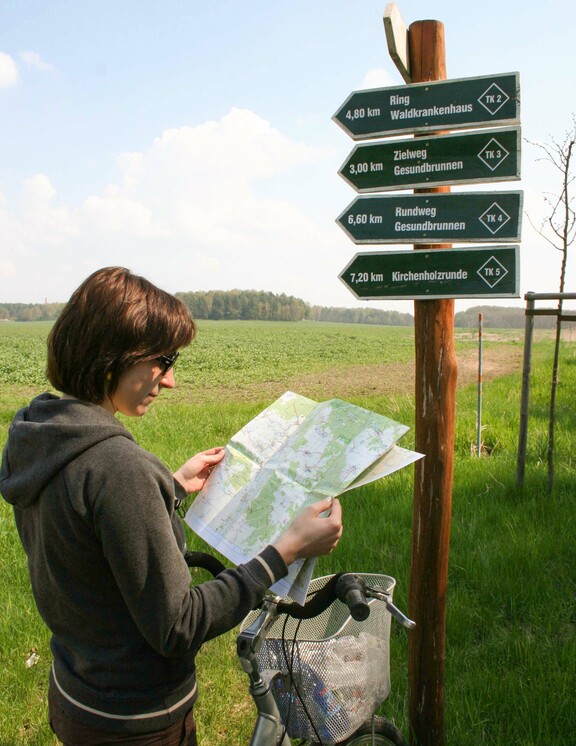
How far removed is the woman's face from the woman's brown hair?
2 cm

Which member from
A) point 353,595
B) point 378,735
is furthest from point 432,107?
point 378,735

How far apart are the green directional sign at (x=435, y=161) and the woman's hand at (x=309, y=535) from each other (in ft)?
4.41

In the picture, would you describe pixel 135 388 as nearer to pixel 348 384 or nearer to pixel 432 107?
pixel 432 107

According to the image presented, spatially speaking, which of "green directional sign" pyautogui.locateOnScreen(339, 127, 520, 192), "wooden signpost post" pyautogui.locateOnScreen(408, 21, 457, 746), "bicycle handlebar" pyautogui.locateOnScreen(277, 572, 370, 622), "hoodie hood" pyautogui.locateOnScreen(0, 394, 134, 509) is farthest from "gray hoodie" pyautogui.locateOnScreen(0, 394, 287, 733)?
"green directional sign" pyautogui.locateOnScreen(339, 127, 520, 192)

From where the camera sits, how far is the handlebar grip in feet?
5.14

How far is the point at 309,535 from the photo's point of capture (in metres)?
1.59

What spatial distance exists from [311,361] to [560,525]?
28.8 m

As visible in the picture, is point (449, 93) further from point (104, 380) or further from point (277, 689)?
point (277, 689)

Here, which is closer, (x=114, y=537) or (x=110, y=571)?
(x=114, y=537)

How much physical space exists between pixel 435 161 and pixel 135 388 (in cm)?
143

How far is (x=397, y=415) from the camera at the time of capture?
10406mm

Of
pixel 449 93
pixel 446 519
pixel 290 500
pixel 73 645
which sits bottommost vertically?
pixel 446 519

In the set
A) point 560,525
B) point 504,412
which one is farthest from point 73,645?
point 504,412

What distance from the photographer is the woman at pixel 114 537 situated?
4.44 feet
